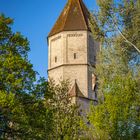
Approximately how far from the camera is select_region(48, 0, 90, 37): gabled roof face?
164 feet

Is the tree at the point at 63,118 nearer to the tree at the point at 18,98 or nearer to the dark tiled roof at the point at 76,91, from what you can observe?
the tree at the point at 18,98

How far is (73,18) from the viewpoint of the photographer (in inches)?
1988

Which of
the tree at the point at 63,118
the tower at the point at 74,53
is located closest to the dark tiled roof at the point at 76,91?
the tower at the point at 74,53

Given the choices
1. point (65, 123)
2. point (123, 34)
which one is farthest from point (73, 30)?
point (65, 123)

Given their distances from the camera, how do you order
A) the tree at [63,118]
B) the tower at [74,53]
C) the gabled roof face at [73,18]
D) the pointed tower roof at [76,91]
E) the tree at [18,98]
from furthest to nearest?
the gabled roof face at [73,18] → the tower at [74,53] → the pointed tower roof at [76,91] → the tree at [63,118] → the tree at [18,98]

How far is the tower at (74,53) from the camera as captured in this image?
157 feet

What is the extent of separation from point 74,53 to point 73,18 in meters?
3.85

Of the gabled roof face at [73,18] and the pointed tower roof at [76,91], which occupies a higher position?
the gabled roof face at [73,18]

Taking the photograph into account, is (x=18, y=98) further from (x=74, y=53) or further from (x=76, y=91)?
(x=74, y=53)

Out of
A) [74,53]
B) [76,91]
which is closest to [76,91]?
[76,91]

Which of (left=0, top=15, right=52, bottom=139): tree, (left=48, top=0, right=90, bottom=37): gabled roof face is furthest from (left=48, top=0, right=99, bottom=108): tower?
(left=0, top=15, right=52, bottom=139): tree

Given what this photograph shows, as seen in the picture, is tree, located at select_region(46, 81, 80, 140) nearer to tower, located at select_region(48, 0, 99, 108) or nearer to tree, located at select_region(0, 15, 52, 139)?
tree, located at select_region(0, 15, 52, 139)

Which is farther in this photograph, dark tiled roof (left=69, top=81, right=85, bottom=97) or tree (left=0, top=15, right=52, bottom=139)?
dark tiled roof (left=69, top=81, right=85, bottom=97)

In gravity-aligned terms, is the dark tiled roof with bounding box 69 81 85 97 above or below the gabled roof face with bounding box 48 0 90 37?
below
